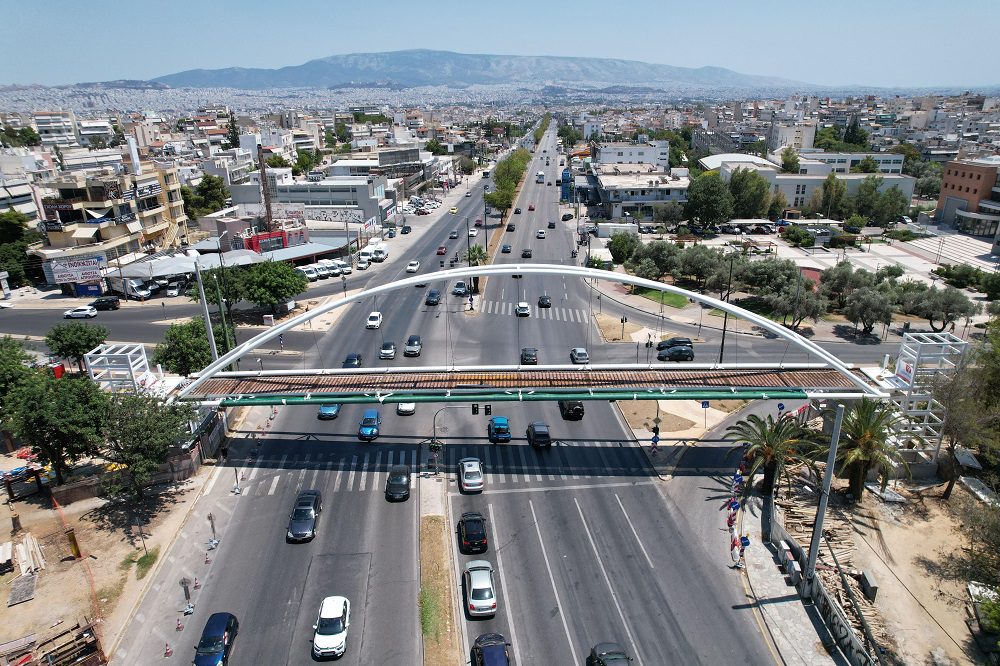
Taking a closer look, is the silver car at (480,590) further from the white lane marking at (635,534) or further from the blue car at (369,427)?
the blue car at (369,427)

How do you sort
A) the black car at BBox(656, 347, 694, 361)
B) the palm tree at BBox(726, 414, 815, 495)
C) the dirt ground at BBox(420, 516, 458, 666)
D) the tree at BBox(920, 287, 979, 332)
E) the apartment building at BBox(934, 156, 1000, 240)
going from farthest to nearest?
the apartment building at BBox(934, 156, 1000, 240), the tree at BBox(920, 287, 979, 332), the black car at BBox(656, 347, 694, 361), the palm tree at BBox(726, 414, 815, 495), the dirt ground at BBox(420, 516, 458, 666)

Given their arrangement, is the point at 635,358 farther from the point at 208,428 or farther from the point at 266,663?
the point at 266,663

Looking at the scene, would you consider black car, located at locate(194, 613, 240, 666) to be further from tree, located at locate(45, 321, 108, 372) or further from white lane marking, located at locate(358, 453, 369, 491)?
tree, located at locate(45, 321, 108, 372)

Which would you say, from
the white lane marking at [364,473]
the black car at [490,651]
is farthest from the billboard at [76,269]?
the black car at [490,651]

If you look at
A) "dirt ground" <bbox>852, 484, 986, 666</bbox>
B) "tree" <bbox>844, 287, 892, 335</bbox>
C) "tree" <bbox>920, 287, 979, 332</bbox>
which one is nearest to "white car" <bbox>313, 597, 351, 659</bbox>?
"dirt ground" <bbox>852, 484, 986, 666</bbox>

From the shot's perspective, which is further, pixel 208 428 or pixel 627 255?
pixel 627 255

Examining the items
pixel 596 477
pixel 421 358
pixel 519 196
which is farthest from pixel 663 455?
pixel 519 196

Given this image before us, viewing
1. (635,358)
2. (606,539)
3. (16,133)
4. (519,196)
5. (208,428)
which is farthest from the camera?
(16,133)
